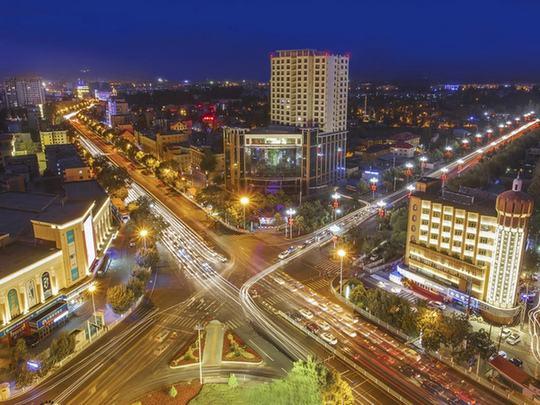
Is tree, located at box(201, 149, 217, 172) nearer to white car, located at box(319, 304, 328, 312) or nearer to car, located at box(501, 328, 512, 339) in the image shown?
white car, located at box(319, 304, 328, 312)

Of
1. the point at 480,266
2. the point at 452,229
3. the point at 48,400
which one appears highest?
the point at 452,229

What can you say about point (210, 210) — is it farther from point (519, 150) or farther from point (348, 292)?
point (519, 150)

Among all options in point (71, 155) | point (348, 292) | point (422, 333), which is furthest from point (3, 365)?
point (71, 155)

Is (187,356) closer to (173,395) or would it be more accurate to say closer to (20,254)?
(173,395)

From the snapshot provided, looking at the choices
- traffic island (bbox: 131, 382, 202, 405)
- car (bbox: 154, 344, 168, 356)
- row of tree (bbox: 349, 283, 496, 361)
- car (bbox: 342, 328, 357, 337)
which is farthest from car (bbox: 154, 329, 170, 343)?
row of tree (bbox: 349, 283, 496, 361)

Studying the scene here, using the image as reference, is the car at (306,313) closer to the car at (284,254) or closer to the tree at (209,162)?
the car at (284,254)

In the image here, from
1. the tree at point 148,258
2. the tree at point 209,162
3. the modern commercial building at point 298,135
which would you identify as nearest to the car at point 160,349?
the tree at point 148,258

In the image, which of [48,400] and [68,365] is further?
[68,365]

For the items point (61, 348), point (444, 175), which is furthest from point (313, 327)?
point (444, 175)
